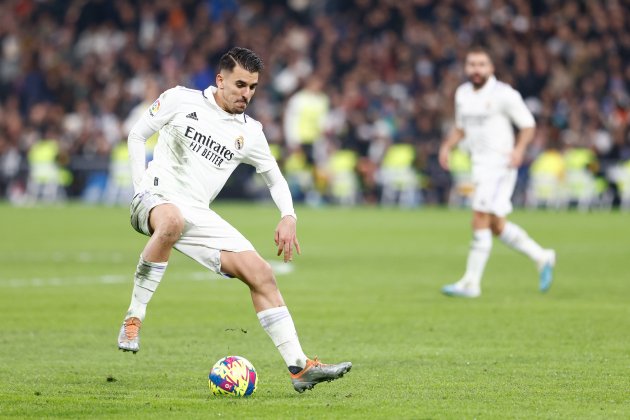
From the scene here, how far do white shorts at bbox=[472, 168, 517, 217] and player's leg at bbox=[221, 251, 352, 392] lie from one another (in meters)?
6.26

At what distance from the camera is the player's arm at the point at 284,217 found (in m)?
7.47

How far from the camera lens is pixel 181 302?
12.7 metres

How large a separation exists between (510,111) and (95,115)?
72.9ft

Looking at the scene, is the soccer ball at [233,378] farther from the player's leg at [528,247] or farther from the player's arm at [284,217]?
the player's leg at [528,247]

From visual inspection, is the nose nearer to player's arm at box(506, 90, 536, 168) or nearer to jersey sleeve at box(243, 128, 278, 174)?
jersey sleeve at box(243, 128, 278, 174)

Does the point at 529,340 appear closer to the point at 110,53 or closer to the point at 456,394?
the point at 456,394

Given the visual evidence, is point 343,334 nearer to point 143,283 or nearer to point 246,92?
point 143,283

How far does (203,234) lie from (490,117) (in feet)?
21.4

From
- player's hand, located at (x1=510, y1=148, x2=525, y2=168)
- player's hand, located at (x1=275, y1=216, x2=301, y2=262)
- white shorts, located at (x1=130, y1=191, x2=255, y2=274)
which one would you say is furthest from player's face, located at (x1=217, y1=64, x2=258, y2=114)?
player's hand, located at (x1=510, y1=148, x2=525, y2=168)

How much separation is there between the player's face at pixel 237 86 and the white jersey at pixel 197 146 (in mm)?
129

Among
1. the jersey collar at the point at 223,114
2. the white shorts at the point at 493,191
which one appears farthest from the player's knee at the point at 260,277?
the white shorts at the point at 493,191

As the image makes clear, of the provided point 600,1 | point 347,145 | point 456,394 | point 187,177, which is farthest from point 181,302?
point 600,1

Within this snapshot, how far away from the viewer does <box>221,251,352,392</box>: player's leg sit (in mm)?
7316

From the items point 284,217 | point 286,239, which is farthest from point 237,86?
point 286,239
